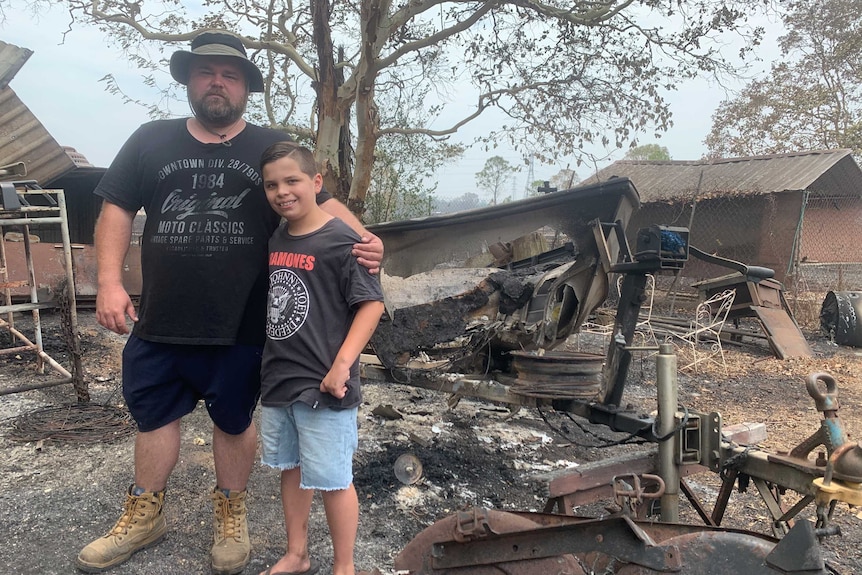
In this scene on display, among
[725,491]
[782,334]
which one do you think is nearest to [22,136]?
[725,491]

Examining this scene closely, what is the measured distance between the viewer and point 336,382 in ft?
6.26

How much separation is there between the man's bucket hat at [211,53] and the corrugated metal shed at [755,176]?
9.07m

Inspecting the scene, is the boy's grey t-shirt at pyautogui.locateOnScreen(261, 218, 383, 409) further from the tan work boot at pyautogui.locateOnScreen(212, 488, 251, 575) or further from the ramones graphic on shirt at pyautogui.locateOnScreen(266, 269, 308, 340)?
the tan work boot at pyautogui.locateOnScreen(212, 488, 251, 575)

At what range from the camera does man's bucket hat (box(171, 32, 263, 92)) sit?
2283 mm

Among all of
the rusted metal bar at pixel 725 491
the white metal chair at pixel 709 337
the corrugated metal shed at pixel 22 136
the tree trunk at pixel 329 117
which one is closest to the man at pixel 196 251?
the rusted metal bar at pixel 725 491

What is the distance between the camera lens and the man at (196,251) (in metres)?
2.28

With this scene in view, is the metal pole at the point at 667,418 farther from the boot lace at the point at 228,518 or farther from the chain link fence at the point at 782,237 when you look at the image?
the chain link fence at the point at 782,237

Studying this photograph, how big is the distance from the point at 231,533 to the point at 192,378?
2.31ft

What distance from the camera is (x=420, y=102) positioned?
525 inches

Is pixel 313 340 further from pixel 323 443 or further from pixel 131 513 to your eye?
pixel 131 513

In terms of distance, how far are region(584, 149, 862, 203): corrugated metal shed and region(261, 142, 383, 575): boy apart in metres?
9.38

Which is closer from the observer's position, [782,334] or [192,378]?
[192,378]

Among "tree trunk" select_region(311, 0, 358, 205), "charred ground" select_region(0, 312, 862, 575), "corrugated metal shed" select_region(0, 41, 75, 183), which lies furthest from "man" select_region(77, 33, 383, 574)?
"corrugated metal shed" select_region(0, 41, 75, 183)

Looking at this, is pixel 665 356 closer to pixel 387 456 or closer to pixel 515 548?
pixel 515 548
